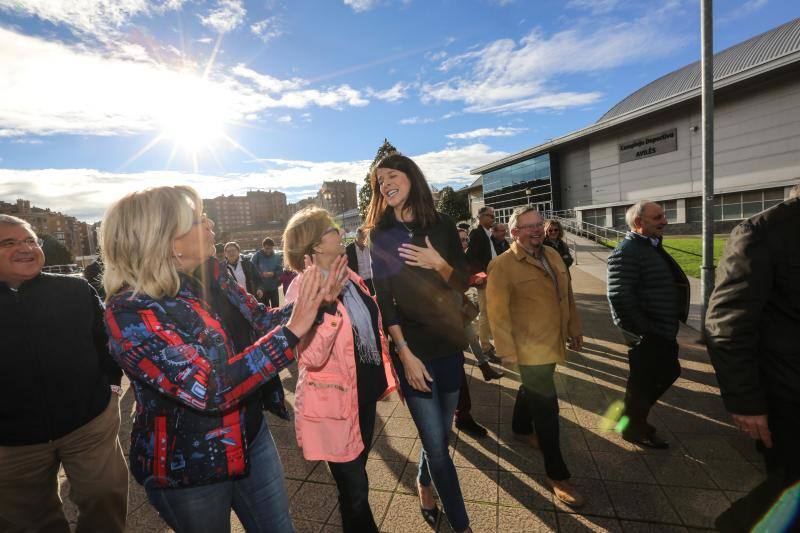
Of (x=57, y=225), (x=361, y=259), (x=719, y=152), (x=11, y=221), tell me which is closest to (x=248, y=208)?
(x=57, y=225)

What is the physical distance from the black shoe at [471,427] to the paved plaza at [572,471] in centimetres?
8

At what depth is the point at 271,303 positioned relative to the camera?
340 inches

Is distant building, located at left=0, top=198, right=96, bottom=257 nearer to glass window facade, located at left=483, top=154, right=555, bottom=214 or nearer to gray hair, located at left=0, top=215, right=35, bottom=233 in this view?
glass window facade, located at left=483, top=154, right=555, bottom=214

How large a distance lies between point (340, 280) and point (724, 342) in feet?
6.16

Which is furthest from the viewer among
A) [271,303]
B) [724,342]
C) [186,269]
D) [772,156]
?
[772,156]

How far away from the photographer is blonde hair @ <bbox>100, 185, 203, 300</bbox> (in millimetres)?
1395

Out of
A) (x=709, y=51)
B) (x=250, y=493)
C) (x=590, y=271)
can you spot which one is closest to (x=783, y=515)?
(x=250, y=493)

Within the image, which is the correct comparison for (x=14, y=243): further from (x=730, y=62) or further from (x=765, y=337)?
(x=730, y=62)

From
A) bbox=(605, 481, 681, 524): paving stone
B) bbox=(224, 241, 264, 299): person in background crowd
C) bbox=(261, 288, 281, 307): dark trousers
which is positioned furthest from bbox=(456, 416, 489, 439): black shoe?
bbox=(261, 288, 281, 307): dark trousers

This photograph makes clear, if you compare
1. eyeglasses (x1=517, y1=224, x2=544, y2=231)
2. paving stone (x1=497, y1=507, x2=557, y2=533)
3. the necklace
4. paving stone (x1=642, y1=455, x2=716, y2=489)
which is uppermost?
the necklace

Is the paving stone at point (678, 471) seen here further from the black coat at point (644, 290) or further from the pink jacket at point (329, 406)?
the pink jacket at point (329, 406)

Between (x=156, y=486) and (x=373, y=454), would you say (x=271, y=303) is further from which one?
(x=156, y=486)

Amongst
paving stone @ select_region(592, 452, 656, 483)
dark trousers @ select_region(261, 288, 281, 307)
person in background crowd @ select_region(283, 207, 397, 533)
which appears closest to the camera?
person in background crowd @ select_region(283, 207, 397, 533)

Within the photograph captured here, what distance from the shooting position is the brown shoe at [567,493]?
266 centimetres
